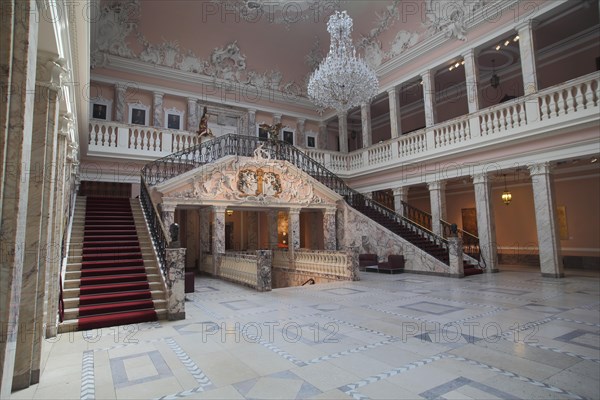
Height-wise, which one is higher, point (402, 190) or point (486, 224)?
point (402, 190)

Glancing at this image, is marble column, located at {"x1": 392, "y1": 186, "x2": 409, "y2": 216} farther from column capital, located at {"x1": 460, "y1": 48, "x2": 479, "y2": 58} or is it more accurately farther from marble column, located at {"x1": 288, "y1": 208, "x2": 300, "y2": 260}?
column capital, located at {"x1": 460, "y1": 48, "x2": 479, "y2": 58}

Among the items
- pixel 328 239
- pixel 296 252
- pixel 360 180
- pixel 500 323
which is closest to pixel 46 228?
pixel 500 323

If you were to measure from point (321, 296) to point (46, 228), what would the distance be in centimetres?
553

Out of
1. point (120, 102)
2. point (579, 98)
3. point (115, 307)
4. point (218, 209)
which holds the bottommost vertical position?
point (115, 307)

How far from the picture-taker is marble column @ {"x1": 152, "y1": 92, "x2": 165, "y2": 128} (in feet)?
52.1

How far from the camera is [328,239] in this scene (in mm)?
14719

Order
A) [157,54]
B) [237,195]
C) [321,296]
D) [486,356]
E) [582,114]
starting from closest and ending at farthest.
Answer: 1. [486,356]
2. [321,296]
3. [582,114]
4. [237,195]
5. [157,54]

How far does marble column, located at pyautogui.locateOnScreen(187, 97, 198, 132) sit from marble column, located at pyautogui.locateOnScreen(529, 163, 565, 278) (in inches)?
531

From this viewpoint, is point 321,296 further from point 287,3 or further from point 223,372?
point 287,3

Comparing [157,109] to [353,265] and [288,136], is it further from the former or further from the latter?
[353,265]

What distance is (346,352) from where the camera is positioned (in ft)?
14.2

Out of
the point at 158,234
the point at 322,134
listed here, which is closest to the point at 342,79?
the point at 158,234

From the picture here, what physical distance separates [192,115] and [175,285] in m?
12.2

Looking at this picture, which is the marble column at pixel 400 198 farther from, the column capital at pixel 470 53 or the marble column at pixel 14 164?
the marble column at pixel 14 164
